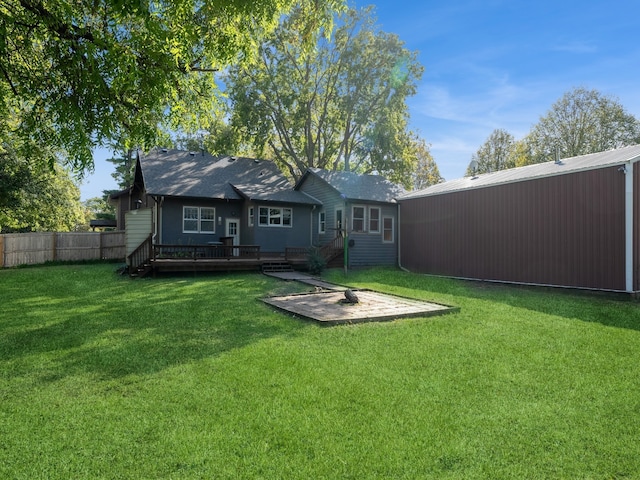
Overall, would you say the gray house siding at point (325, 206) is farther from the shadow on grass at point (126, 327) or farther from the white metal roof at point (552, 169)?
the shadow on grass at point (126, 327)

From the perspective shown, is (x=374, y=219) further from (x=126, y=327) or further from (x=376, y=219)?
(x=126, y=327)

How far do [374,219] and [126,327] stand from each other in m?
13.3

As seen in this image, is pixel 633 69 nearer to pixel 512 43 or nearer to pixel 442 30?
pixel 512 43

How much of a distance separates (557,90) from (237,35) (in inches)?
1305

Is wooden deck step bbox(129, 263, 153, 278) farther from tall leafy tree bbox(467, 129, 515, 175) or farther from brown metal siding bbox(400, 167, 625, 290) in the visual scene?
tall leafy tree bbox(467, 129, 515, 175)

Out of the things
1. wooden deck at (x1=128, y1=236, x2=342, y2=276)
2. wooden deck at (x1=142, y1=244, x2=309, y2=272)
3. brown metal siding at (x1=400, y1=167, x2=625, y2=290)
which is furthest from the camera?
wooden deck at (x1=142, y1=244, x2=309, y2=272)

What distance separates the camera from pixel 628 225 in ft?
31.8

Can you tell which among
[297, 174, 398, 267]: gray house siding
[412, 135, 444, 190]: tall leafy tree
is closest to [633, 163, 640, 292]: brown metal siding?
[297, 174, 398, 267]: gray house siding

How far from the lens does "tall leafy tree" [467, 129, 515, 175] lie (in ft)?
123

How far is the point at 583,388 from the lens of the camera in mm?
3982

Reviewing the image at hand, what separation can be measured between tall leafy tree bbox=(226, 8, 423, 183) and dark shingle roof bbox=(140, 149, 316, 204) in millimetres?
6785

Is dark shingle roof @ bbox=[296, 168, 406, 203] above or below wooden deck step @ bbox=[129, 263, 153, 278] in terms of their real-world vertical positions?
above

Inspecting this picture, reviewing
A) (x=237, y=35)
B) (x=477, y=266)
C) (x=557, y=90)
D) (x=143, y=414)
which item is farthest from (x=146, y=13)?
(x=557, y=90)

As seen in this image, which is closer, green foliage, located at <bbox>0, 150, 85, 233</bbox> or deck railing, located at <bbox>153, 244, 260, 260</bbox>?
deck railing, located at <bbox>153, 244, 260, 260</bbox>
